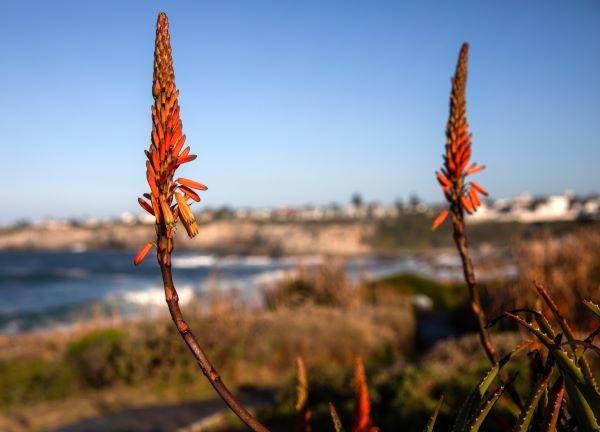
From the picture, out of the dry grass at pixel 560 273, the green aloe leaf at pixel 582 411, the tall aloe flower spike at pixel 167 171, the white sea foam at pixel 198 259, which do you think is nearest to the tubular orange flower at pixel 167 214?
the tall aloe flower spike at pixel 167 171

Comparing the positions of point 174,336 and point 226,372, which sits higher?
point 174,336

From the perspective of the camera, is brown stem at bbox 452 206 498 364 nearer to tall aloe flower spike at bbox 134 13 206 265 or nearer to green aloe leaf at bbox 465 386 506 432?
green aloe leaf at bbox 465 386 506 432

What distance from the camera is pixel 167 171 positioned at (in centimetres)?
116

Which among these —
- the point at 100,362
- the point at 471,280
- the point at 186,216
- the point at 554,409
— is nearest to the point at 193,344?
the point at 186,216

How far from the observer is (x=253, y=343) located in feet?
43.9

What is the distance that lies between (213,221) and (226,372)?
121m

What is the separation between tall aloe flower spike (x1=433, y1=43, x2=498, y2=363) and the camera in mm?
1653

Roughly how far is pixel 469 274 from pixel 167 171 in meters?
0.90

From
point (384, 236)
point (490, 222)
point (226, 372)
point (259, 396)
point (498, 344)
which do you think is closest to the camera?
Answer: point (498, 344)

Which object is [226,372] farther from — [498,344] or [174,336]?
[498,344]

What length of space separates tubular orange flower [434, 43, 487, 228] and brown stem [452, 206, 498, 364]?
1.3 inches

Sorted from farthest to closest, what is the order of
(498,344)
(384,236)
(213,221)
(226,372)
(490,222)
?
1. (213,221)
2. (384,236)
3. (490,222)
4. (226,372)
5. (498,344)

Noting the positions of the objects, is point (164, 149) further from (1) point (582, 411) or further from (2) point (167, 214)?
(1) point (582, 411)

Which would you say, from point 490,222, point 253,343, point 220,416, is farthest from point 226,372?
point 490,222
